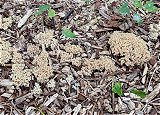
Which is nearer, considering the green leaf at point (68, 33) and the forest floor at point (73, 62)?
the forest floor at point (73, 62)

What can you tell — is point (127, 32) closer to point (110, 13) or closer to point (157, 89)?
point (110, 13)

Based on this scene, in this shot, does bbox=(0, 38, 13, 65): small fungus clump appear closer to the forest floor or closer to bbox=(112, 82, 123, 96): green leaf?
the forest floor

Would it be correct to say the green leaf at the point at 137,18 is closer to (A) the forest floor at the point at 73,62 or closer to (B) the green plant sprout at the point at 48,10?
(A) the forest floor at the point at 73,62

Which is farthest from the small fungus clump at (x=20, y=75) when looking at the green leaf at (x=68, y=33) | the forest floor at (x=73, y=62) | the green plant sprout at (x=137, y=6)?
the green plant sprout at (x=137, y=6)

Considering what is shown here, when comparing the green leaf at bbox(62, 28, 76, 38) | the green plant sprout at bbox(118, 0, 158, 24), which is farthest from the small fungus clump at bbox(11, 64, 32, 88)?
the green plant sprout at bbox(118, 0, 158, 24)

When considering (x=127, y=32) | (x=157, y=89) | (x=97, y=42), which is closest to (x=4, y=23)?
(x=97, y=42)

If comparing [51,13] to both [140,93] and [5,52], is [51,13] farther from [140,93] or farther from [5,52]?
[140,93]
